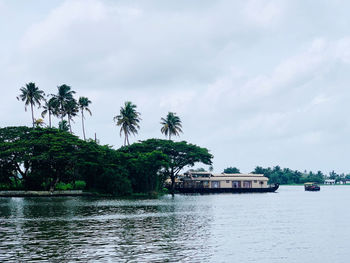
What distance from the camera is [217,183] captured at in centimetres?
11425

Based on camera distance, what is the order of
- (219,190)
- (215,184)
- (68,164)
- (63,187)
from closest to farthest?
1. (68,164)
2. (63,187)
3. (219,190)
4. (215,184)

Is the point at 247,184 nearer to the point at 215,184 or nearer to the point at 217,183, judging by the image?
the point at 217,183

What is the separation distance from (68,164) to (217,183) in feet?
161

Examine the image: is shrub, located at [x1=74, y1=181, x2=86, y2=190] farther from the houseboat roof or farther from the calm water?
the calm water

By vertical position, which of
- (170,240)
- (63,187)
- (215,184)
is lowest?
(215,184)

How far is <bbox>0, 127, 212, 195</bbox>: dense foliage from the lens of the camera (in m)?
74.5

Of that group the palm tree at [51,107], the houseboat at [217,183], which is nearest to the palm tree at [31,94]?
the palm tree at [51,107]

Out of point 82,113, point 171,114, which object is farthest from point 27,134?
point 171,114

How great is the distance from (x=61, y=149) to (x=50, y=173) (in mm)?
5895

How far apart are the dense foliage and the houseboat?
19767mm

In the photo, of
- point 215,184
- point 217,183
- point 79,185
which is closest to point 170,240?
point 79,185

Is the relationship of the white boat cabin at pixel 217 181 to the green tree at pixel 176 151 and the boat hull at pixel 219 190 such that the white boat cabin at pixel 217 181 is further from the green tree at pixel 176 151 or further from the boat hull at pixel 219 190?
the green tree at pixel 176 151

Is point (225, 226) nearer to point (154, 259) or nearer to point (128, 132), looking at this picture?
point (154, 259)

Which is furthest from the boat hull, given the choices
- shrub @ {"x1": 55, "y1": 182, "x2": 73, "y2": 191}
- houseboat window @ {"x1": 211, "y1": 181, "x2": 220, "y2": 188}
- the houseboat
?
shrub @ {"x1": 55, "y1": 182, "x2": 73, "y2": 191}
